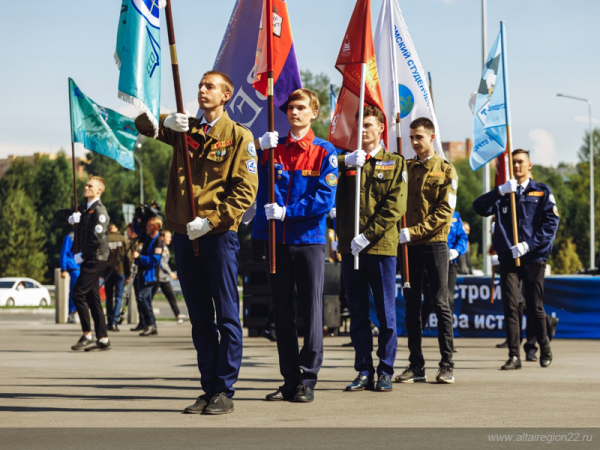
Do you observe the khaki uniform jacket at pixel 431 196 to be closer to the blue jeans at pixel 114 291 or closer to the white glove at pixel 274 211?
the white glove at pixel 274 211

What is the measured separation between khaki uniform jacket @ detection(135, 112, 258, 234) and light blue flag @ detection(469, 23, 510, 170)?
477 centimetres

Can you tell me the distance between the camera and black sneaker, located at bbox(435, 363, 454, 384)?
8.48m

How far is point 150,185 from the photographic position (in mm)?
71562

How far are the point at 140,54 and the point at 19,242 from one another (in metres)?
52.8

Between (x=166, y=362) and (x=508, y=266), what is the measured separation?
3743mm

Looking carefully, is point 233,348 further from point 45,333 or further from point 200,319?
point 45,333

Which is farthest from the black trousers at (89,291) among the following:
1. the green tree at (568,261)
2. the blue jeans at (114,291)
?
the green tree at (568,261)

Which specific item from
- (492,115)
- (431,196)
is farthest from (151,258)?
(431,196)

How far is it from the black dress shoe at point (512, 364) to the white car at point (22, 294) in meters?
31.7

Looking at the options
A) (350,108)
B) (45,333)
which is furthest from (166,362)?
(45,333)

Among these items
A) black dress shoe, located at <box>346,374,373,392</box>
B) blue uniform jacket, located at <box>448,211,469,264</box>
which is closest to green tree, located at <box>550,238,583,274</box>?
blue uniform jacket, located at <box>448,211,469,264</box>

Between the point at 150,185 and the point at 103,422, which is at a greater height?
the point at 150,185
